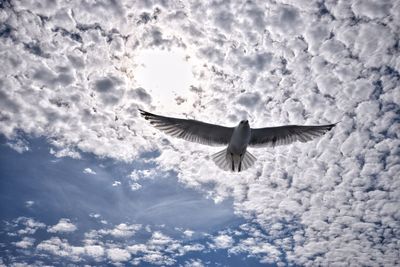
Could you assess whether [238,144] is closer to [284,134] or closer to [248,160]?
[248,160]

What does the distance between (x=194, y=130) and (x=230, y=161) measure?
93 centimetres

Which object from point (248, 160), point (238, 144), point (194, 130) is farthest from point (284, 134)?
point (194, 130)

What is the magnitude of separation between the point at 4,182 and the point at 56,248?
490cm

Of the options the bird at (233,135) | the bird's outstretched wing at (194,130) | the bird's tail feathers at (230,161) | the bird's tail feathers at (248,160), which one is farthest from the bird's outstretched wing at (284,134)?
the bird's outstretched wing at (194,130)

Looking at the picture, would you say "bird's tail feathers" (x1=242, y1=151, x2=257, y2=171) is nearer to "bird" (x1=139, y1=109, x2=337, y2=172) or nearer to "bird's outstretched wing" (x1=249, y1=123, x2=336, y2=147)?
"bird" (x1=139, y1=109, x2=337, y2=172)

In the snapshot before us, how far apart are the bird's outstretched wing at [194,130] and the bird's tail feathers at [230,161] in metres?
0.26

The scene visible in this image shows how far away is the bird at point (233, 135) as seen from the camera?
692 cm

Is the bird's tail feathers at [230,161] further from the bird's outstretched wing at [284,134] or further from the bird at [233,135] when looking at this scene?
the bird's outstretched wing at [284,134]

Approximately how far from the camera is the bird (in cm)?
692

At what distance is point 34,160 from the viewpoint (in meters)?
12.5

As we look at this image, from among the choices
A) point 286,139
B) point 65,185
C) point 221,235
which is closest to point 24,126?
point 65,185

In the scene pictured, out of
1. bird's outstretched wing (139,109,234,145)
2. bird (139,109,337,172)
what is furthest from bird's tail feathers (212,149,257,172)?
bird's outstretched wing (139,109,234,145)

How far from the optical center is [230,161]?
7.13 m

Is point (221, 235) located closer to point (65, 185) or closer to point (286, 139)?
point (65, 185)
